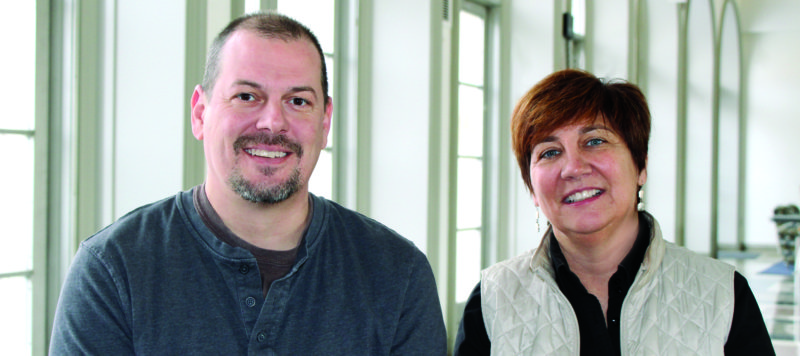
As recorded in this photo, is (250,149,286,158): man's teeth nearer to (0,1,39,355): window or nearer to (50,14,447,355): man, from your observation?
(50,14,447,355): man

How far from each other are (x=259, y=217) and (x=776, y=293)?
816 cm

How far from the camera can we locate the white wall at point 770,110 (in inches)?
578

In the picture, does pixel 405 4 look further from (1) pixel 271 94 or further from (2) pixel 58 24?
(1) pixel 271 94

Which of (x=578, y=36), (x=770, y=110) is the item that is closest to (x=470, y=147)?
(x=578, y=36)

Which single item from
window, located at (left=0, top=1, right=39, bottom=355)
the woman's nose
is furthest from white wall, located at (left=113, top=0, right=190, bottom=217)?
the woman's nose

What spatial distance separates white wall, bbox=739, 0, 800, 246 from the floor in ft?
4.35

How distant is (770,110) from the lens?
14984 millimetres

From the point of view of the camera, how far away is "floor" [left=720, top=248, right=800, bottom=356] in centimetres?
551

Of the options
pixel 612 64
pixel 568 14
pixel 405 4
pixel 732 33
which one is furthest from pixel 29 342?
pixel 732 33

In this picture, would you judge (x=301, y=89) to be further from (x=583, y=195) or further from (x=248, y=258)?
(x=583, y=195)

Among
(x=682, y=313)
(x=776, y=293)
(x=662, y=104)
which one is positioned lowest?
(x=776, y=293)

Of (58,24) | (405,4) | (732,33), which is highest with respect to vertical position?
(732,33)

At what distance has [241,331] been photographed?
1.69 metres

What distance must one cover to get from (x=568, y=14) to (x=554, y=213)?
14.6ft
